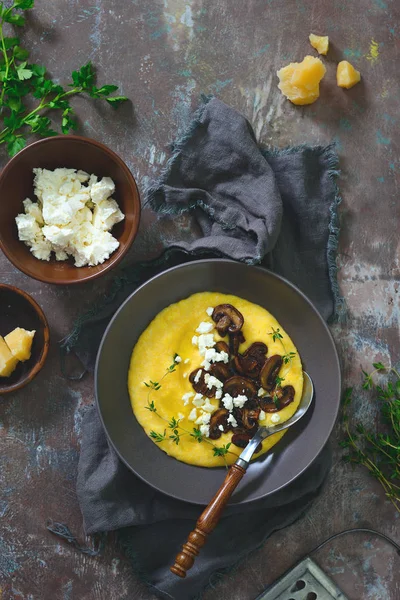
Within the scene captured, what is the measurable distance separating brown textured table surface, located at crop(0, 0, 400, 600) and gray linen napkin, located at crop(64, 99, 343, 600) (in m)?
0.12

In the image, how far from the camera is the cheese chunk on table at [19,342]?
8.96 ft

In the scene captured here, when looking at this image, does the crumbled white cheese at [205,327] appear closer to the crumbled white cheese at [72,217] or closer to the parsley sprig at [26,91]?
the crumbled white cheese at [72,217]

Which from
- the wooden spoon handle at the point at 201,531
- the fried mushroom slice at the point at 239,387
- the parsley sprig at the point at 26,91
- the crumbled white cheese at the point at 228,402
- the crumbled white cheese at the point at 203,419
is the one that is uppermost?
the parsley sprig at the point at 26,91

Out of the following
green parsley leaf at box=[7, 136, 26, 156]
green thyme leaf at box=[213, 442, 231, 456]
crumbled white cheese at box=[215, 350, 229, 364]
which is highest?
green parsley leaf at box=[7, 136, 26, 156]

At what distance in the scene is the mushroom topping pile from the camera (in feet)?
8.89

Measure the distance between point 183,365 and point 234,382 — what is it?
244 mm

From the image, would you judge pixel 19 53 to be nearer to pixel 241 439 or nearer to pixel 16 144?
pixel 16 144

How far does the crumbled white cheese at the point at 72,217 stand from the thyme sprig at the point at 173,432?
1.94 ft

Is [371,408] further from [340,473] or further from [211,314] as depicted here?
[211,314]

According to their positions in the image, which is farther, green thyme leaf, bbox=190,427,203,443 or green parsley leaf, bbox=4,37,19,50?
green parsley leaf, bbox=4,37,19,50

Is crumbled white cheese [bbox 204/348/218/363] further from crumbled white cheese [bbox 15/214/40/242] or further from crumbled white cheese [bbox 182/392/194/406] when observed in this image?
crumbled white cheese [bbox 15/214/40/242]

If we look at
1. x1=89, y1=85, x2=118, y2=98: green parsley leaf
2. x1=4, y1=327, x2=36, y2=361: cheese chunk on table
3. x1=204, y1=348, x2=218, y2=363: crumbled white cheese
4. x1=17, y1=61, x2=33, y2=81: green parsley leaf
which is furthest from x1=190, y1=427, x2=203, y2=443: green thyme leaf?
x1=17, y1=61, x2=33, y2=81: green parsley leaf

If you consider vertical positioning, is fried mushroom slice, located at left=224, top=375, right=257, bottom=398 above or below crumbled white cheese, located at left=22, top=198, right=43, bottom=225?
below

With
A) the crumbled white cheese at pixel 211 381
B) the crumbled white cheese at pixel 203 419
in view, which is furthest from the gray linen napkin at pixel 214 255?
the crumbled white cheese at pixel 211 381
